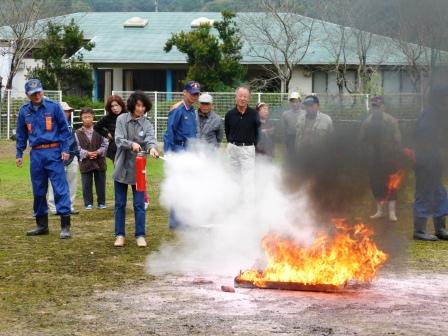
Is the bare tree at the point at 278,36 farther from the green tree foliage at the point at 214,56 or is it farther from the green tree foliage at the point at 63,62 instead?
the green tree foliage at the point at 63,62

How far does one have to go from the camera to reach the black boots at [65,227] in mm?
11430

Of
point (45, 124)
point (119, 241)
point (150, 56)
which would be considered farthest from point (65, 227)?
point (150, 56)

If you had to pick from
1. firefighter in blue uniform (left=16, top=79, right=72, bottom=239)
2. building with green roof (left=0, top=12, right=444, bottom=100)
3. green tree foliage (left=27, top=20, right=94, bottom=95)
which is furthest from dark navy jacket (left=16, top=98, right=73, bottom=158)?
green tree foliage (left=27, top=20, right=94, bottom=95)

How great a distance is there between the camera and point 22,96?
112 feet

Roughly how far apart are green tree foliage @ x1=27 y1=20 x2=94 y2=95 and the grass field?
24.6 metres

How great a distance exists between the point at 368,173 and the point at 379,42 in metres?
1.49

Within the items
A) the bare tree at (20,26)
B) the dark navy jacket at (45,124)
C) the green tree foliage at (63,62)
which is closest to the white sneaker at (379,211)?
the dark navy jacket at (45,124)

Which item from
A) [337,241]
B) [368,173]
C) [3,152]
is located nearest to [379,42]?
[368,173]

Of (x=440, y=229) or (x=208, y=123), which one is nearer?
(x=440, y=229)

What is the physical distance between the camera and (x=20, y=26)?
1625 inches

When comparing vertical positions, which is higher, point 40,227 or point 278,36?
point 278,36

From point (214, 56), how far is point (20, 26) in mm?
10623

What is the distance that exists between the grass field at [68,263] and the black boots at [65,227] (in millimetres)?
159

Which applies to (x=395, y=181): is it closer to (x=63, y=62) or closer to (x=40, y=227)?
(x=40, y=227)
